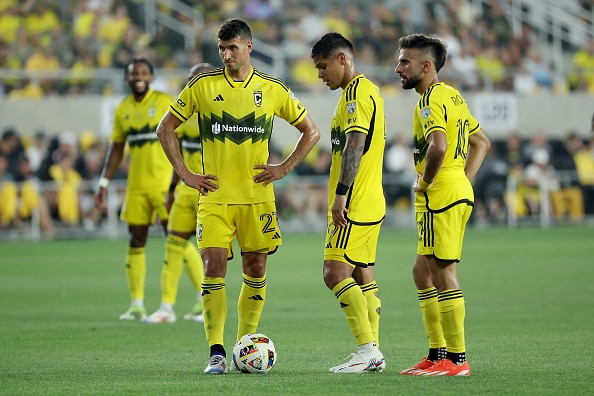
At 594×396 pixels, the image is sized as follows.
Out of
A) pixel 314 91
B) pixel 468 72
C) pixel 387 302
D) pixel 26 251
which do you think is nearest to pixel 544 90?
pixel 468 72

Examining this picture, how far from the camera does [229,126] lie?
8.54 metres

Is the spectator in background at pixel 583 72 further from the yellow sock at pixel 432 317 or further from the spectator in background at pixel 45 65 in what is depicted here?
the yellow sock at pixel 432 317

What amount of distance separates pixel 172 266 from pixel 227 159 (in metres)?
4.14

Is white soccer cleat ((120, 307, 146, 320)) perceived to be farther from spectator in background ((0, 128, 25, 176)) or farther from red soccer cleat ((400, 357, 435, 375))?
spectator in background ((0, 128, 25, 176))

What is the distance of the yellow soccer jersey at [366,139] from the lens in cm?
812

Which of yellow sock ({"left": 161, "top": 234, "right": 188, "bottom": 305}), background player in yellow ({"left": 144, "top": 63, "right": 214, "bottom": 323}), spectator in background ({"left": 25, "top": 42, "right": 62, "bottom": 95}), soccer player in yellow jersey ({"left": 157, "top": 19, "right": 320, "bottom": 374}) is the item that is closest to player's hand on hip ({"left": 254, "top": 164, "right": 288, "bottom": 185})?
soccer player in yellow jersey ({"left": 157, "top": 19, "right": 320, "bottom": 374})

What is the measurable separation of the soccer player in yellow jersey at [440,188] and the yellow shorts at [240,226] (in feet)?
3.80

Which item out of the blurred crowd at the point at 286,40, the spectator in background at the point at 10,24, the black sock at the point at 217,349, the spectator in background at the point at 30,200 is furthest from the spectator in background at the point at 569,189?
the black sock at the point at 217,349

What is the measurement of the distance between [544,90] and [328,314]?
62.6 feet

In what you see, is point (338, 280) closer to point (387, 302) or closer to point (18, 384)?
point (18, 384)

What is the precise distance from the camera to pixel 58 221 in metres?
26.7

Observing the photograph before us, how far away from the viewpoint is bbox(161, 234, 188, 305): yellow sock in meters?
12.4

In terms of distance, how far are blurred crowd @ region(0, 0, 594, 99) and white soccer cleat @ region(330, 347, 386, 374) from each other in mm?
20075

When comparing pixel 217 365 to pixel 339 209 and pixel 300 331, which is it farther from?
pixel 300 331
